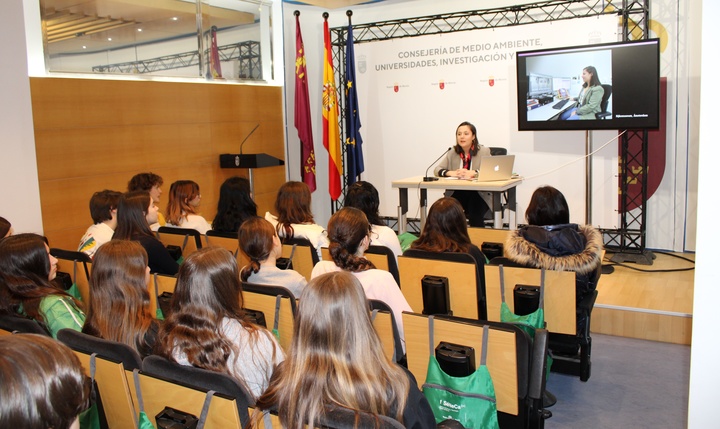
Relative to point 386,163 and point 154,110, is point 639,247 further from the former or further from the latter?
point 154,110

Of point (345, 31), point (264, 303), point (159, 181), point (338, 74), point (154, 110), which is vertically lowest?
point (264, 303)

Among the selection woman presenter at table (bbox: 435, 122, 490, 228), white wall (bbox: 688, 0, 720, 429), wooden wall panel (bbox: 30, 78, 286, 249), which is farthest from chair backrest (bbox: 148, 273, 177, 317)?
woman presenter at table (bbox: 435, 122, 490, 228)

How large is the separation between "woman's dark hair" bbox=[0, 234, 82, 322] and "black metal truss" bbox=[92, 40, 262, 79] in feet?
12.9

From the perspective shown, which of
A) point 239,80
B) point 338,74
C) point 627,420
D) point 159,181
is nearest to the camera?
point 627,420

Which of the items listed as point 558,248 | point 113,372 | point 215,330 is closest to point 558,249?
point 558,248

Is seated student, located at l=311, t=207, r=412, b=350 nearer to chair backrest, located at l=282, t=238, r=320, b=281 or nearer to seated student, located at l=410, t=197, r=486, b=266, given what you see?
seated student, located at l=410, t=197, r=486, b=266

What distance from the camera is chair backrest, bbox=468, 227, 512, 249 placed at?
14.2 feet

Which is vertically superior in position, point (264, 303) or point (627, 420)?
point (264, 303)

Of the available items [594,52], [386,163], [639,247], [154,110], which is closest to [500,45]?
[594,52]

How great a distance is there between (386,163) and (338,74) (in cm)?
140

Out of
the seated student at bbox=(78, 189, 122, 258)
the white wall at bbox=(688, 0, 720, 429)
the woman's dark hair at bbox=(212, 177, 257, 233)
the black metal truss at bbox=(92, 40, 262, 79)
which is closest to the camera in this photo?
the white wall at bbox=(688, 0, 720, 429)

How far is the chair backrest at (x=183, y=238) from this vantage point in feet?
14.8

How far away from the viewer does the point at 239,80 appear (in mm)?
7723

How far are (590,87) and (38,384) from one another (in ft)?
18.9
